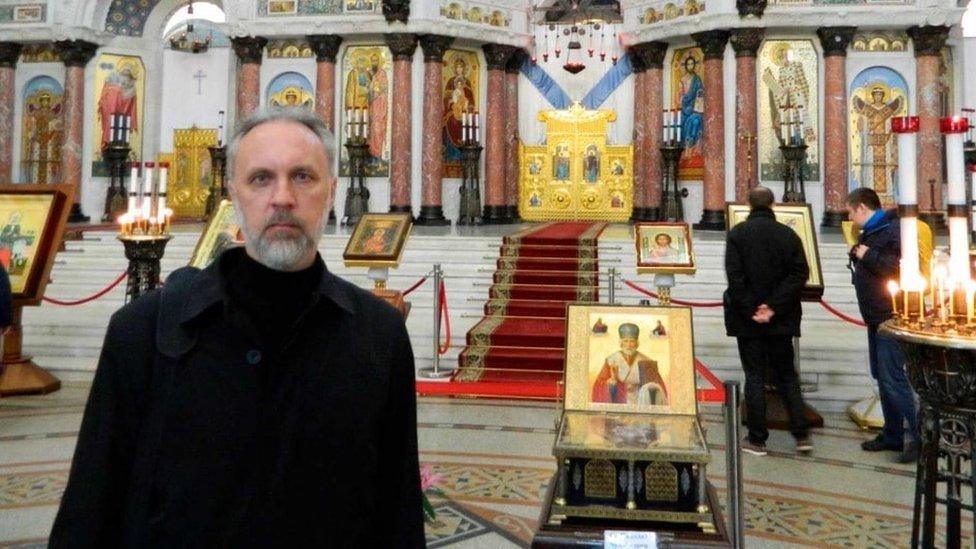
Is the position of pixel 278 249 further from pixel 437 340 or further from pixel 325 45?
pixel 325 45

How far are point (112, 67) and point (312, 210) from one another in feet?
61.5

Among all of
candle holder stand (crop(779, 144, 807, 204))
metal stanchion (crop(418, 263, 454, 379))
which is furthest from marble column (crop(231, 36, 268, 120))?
candle holder stand (crop(779, 144, 807, 204))

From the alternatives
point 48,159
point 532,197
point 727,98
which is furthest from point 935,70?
point 48,159

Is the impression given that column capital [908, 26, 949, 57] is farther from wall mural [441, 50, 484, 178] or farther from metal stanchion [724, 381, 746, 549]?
metal stanchion [724, 381, 746, 549]

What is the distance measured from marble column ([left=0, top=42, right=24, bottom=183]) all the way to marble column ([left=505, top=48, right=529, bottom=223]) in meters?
11.1

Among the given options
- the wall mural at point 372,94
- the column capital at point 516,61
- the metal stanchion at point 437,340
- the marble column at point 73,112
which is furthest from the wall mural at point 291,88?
the metal stanchion at point 437,340

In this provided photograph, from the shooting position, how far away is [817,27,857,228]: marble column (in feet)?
47.3

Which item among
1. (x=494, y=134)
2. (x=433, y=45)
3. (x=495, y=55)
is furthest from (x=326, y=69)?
(x=494, y=134)

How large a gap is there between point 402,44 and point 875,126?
9663mm

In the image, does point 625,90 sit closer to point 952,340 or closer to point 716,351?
point 716,351

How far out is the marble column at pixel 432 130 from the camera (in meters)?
15.6

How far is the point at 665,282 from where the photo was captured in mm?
7973

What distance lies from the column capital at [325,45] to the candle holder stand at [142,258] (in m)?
10.2

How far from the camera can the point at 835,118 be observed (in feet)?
47.4
